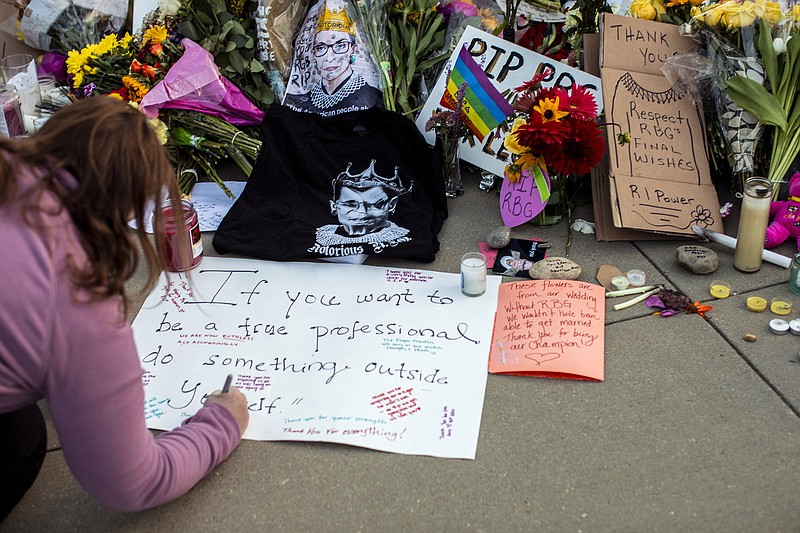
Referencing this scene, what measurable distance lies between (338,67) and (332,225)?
915 millimetres

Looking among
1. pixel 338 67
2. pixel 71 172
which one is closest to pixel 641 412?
pixel 71 172

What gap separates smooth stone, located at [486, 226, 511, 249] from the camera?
2.71m

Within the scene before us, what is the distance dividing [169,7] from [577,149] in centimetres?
198

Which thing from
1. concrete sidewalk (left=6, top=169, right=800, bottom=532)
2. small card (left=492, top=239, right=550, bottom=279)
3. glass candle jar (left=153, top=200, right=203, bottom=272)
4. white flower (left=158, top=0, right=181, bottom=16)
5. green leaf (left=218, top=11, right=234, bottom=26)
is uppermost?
white flower (left=158, top=0, right=181, bottom=16)

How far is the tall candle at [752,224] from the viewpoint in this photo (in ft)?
7.93

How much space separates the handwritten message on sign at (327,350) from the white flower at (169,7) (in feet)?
4.46

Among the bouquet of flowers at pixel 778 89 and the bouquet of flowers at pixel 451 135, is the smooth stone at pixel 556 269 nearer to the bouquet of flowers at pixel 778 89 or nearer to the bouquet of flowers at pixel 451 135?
the bouquet of flowers at pixel 451 135

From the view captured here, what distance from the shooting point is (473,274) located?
242cm

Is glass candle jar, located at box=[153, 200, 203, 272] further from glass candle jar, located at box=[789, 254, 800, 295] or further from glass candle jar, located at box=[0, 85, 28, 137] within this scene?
glass candle jar, located at box=[789, 254, 800, 295]

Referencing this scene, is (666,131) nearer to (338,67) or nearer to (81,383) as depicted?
(338,67)

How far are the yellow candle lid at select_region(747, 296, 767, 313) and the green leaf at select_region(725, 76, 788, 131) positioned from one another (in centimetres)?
74

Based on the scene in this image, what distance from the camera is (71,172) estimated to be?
1327mm

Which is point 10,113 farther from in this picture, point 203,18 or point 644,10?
point 644,10

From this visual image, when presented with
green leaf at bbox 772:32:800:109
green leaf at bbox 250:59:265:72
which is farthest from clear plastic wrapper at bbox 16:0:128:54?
green leaf at bbox 772:32:800:109
